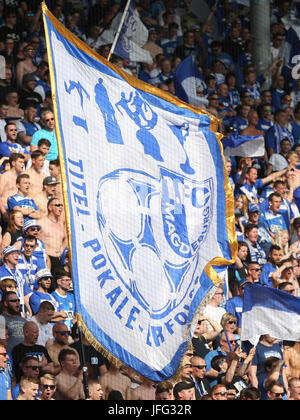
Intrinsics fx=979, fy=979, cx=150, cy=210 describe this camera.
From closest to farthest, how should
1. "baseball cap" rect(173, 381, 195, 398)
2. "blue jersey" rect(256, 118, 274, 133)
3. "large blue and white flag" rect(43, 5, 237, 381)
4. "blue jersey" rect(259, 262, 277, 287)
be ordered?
"large blue and white flag" rect(43, 5, 237, 381) < "baseball cap" rect(173, 381, 195, 398) < "blue jersey" rect(259, 262, 277, 287) < "blue jersey" rect(256, 118, 274, 133)

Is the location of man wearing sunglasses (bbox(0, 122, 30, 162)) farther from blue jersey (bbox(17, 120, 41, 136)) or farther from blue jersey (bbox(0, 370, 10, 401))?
blue jersey (bbox(0, 370, 10, 401))

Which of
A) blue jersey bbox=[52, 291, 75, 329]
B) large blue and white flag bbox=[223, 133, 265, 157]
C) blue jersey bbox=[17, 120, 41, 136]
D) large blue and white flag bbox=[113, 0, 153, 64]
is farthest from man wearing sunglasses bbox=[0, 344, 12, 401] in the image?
large blue and white flag bbox=[223, 133, 265, 157]

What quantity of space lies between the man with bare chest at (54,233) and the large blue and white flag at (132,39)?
7.57 ft

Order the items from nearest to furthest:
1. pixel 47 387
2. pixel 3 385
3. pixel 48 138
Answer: pixel 3 385, pixel 47 387, pixel 48 138

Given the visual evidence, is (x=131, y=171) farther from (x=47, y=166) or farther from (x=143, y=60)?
(x=143, y=60)

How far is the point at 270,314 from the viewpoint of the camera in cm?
819

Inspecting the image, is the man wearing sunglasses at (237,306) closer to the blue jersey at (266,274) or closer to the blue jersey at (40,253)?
the blue jersey at (266,274)

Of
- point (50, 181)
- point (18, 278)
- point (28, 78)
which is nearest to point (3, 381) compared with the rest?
point (18, 278)

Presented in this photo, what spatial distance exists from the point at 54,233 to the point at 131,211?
2.08 metres

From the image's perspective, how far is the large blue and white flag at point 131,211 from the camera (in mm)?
5469

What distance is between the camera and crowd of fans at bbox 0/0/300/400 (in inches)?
273

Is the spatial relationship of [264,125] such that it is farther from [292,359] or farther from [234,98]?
[292,359]

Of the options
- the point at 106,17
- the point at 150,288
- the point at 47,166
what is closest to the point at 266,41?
the point at 106,17

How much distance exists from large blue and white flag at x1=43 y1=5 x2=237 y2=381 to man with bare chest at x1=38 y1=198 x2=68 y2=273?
1.50 metres
